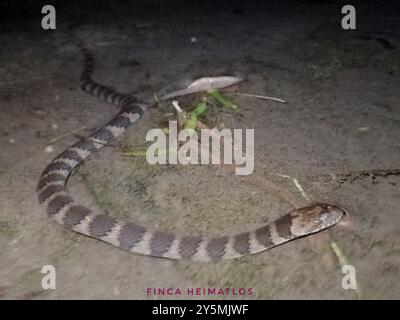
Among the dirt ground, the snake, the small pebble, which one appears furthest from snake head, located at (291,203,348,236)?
the small pebble

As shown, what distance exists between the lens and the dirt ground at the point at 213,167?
3.70m

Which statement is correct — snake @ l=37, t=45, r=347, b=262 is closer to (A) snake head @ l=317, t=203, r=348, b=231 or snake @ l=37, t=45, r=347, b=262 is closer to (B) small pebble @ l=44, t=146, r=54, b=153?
(A) snake head @ l=317, t=203, r=348, b=231

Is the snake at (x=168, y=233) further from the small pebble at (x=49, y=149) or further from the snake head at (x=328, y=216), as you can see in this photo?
the small pebble at (x=49, y=149)

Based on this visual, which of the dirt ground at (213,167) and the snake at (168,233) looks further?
the snake at (168,233)

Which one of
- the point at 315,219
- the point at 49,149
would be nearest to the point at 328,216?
the point at 315,219

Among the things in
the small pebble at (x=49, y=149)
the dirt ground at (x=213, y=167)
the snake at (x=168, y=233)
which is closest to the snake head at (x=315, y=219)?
the snake at (x=168, y=233)

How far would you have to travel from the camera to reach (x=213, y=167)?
4793mm

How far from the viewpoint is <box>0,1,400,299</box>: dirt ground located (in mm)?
3703

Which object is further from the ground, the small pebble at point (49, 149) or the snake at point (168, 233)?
the small pebble at point (49, 149)
